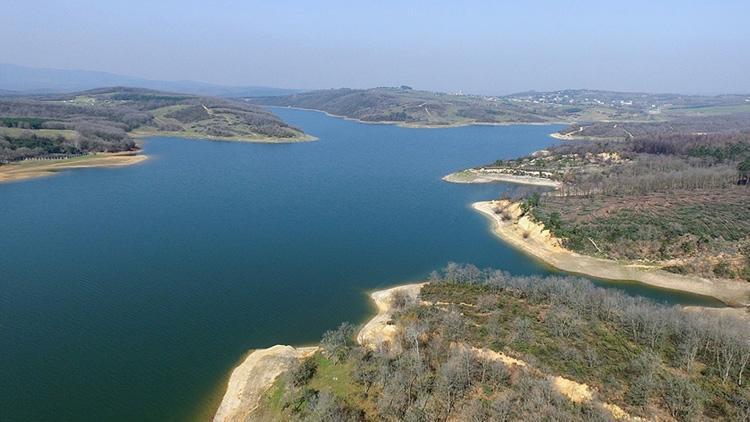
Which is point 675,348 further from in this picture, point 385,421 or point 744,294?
point 744,294

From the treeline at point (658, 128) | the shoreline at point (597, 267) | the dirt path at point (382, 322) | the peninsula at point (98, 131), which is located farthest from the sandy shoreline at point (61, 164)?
the treeline at point (658, 128)

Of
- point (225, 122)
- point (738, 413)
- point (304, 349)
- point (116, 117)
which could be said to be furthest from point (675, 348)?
point (116, 117)

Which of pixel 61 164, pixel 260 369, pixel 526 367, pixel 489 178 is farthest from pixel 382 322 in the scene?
pixel 61 164

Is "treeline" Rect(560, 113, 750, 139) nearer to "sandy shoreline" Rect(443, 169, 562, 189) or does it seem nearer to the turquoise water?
"sandy shoreline" Rect(443, 169, 562, 189)

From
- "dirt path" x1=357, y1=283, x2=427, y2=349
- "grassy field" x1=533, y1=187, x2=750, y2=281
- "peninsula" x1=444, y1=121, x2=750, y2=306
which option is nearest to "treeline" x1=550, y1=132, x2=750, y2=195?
"peninsula" x1=444, y1=121, x2=750, y2=306

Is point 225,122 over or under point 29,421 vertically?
over

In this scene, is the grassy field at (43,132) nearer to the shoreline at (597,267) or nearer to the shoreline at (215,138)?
the shoreline at (215,138)

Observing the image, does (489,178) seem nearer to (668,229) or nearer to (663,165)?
(663,165)
